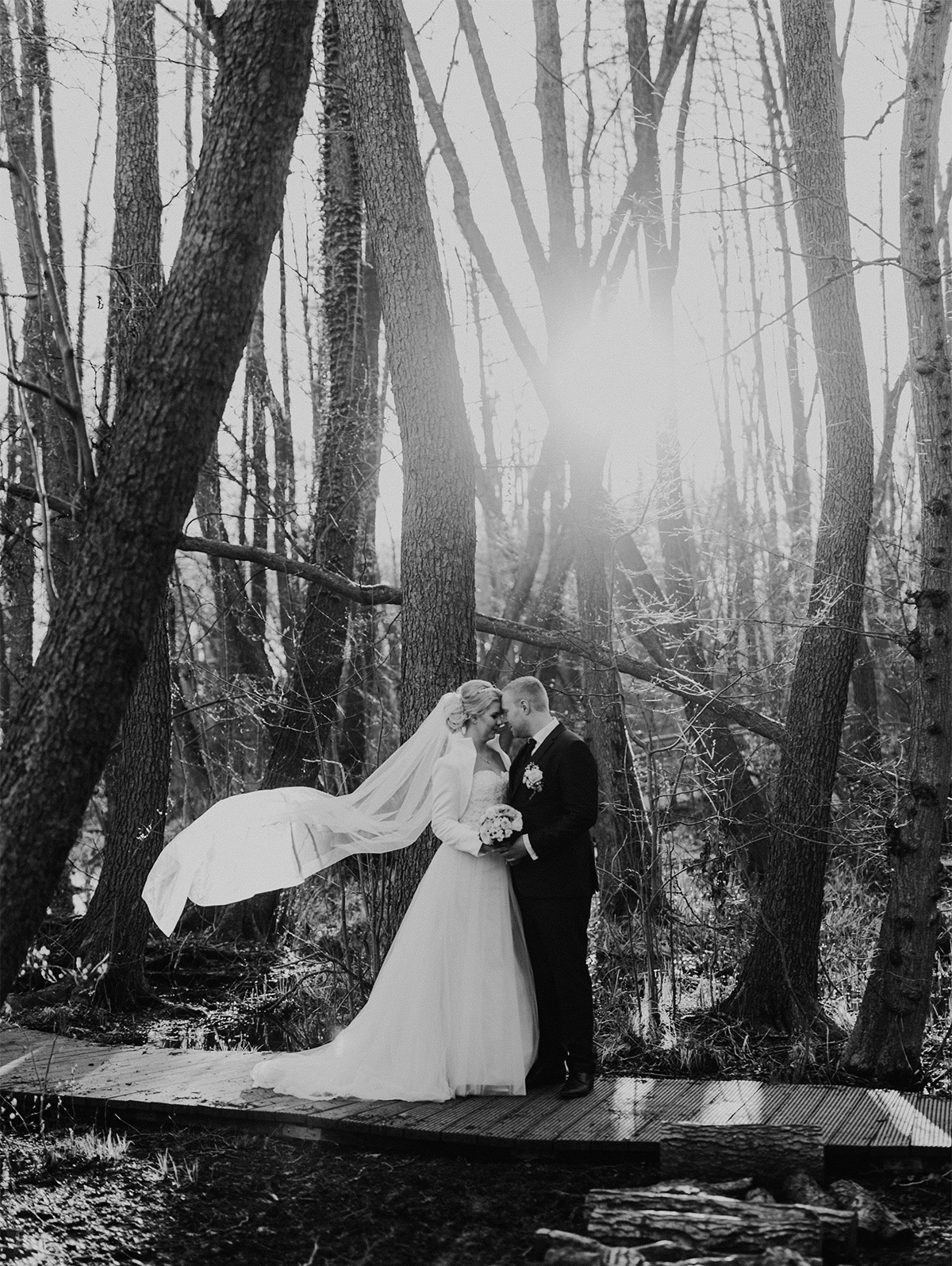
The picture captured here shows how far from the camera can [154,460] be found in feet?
15.2

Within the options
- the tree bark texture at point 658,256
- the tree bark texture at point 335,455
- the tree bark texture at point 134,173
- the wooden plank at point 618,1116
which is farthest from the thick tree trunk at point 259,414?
the wooden plank at point 618,1116

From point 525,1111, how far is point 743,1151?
4.13 ft

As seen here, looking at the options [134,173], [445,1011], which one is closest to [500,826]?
[445,1011]

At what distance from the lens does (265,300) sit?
1798 cm

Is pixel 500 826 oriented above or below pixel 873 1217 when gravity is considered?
above

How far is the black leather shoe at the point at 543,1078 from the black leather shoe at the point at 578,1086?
20 centimetres

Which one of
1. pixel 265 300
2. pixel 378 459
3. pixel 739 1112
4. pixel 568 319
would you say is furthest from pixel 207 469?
pixel 739 1112

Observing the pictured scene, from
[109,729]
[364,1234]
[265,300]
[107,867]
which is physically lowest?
[364,1234]

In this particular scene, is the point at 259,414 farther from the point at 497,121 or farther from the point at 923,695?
the point at 923,695

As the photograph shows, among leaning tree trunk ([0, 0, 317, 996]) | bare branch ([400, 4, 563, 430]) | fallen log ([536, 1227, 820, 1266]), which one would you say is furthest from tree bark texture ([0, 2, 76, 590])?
fallen log ([536, 1227, 820, 1266])

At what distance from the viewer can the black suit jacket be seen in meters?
6.12

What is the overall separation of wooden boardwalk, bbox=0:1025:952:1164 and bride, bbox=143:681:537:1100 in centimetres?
19

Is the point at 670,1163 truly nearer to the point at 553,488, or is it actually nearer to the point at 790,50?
the point at 790,50

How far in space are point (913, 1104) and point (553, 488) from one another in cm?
1103
